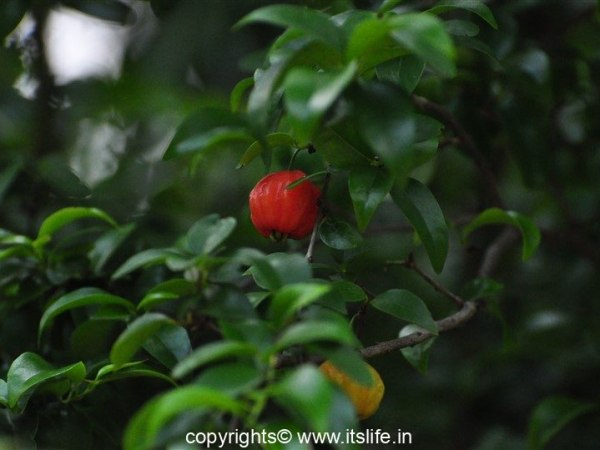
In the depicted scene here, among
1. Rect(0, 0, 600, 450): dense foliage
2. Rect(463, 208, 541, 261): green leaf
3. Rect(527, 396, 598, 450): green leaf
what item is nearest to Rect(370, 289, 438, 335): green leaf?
Rect(0, 0, 600, 450): dense foliage

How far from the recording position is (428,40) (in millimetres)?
794

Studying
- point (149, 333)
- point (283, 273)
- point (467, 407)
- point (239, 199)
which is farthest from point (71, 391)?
point (467, 407)

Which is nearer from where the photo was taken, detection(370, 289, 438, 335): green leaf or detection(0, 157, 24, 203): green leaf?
detection(370, 289, 438, 335): green leaf

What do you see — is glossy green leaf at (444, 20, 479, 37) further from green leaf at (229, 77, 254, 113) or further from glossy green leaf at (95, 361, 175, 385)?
glossy green leaf at (95, 361, 175, 385)

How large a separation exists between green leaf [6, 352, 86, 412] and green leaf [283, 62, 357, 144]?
1.45 ft

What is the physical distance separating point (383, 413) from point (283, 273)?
127 centimetres

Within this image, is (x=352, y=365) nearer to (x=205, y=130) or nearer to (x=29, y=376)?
(x=205, y=130)

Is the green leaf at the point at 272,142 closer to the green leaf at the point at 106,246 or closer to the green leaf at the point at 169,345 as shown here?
the green leaf at the point at 169,345

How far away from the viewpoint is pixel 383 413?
207cm

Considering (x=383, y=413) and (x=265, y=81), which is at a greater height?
(x=265, y=81)

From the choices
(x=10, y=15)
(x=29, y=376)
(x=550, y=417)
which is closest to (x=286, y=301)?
(x=29, y=376)

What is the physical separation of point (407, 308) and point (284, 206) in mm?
182

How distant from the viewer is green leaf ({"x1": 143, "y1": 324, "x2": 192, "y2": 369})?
1068 millimetres

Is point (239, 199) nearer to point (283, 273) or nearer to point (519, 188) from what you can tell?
point (519, 188)
